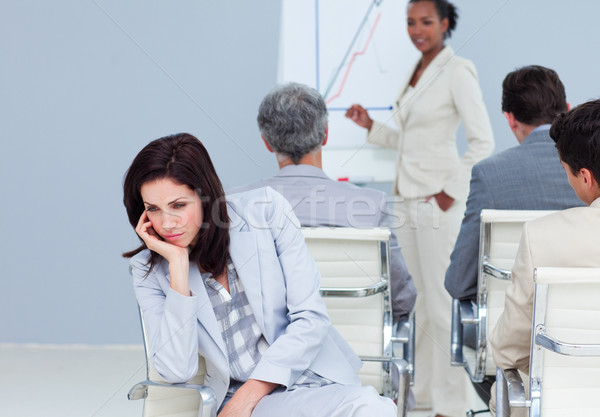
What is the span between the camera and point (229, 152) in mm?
3943

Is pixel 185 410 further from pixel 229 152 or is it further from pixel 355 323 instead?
pixel 229 152

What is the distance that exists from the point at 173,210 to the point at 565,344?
0.86 meters

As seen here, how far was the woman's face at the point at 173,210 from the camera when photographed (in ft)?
5.22

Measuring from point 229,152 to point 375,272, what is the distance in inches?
86.3

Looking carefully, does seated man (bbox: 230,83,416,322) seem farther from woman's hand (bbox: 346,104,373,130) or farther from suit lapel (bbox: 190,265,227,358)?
woman's hand (bbox: 346,104,373,130)

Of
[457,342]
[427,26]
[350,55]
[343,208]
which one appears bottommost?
[457,342]

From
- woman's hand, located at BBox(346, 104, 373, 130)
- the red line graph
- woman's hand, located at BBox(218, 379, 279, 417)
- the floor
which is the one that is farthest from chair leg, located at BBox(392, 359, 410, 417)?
the red line graph

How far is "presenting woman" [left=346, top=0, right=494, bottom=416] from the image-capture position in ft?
10.5

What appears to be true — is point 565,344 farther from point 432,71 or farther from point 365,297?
point 432,71

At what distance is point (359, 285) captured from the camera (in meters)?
1.90

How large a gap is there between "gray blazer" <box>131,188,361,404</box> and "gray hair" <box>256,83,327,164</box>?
0.62 metres

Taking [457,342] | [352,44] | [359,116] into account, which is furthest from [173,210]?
[352,44]

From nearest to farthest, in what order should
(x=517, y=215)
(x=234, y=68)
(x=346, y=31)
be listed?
1. (x=517, y=215)
2. (x=346, y=31)
3. (x=234, y=68)

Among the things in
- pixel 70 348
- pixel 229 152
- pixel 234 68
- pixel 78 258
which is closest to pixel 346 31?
pixel 234 68
